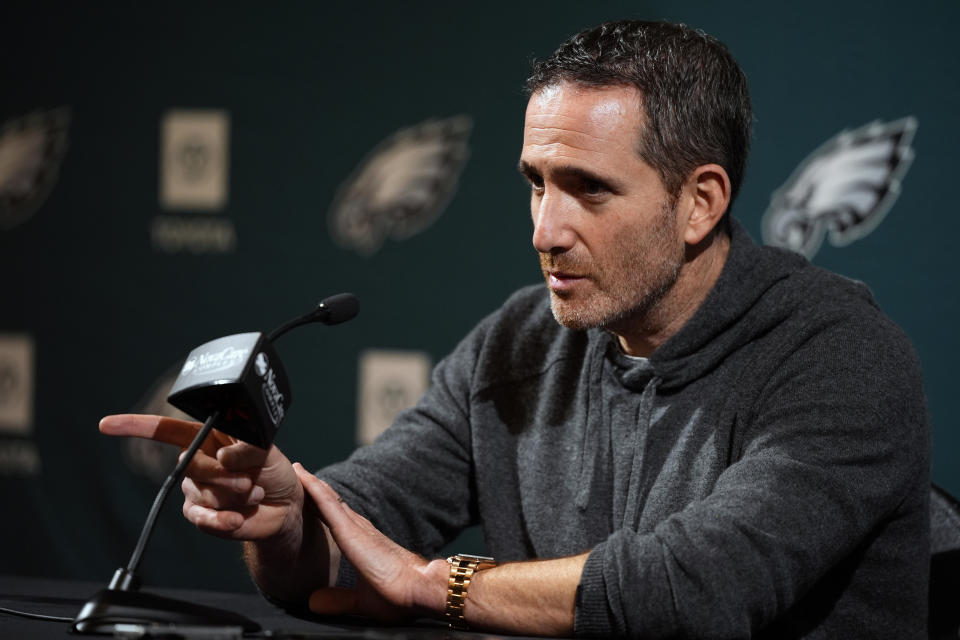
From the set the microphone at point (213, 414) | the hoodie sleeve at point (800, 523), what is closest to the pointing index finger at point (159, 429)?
the microphone at point (213, 414)

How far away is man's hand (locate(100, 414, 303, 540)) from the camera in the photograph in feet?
4.13

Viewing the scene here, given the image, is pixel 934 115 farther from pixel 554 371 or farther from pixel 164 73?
pixel 164 73

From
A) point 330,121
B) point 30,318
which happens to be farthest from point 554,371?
point 30,318

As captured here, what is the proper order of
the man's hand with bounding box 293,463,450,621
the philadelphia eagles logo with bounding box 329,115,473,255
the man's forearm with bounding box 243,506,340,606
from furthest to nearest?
the philadelphia eagles logo with bounding box 329,115,473,255, the man's forearm with bounding box 243,506,340,606, the man's hand with bounding box 293,463,450,621

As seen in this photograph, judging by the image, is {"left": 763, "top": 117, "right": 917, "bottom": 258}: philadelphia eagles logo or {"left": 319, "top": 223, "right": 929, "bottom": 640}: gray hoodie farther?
{"left": 763, "top": 117, "right": 917, "bottom": 258}: philadelphia eagles logo

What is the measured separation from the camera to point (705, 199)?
1.58 m

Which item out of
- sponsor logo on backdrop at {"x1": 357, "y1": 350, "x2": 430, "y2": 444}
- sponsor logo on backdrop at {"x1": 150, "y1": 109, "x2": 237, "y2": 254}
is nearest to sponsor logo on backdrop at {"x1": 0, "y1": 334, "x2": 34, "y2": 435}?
sponsor logo on backdrop at {"x1": 150, "y1": 109, "x2": 237, "y2": 254}

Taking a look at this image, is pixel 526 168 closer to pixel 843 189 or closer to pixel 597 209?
pixel 597 209

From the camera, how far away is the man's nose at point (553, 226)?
58.6 inches

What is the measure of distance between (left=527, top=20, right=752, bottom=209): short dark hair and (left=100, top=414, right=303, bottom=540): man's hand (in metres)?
0.67

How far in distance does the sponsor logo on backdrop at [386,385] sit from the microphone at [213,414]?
1.35m

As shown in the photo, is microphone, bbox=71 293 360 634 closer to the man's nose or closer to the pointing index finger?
the pointing index finger

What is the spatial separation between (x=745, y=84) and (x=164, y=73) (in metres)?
1.72

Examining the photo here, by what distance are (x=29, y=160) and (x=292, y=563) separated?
6.49 ft
